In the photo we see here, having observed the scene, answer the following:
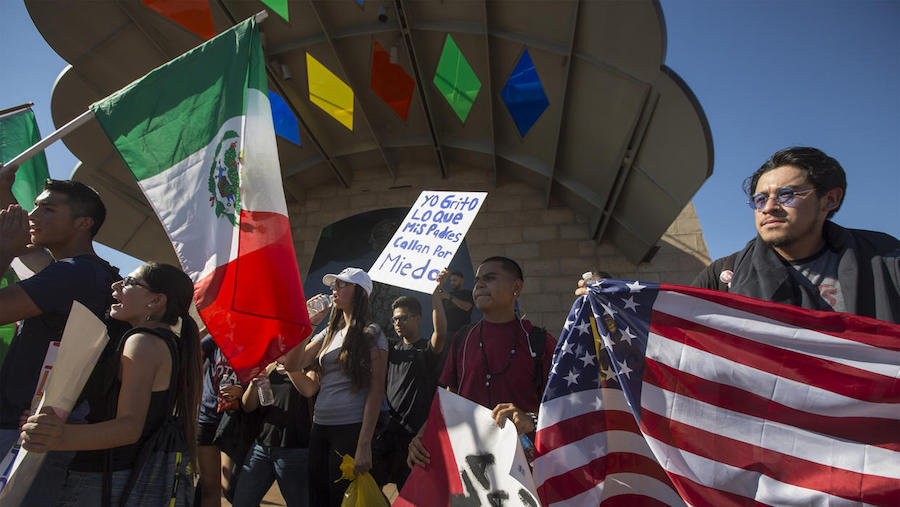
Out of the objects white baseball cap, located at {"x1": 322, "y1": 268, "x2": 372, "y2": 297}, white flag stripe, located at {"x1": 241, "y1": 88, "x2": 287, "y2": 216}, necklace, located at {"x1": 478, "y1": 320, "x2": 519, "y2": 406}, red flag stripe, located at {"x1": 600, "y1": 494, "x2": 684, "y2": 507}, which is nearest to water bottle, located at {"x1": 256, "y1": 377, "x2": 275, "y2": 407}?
white baseball cap, located at {"x1": 322, "y1": 268, "x2": 372, "y2": 297}

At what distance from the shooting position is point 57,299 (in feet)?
6.54

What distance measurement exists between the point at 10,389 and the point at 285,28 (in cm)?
613

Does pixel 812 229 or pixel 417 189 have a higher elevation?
pixel 417 189

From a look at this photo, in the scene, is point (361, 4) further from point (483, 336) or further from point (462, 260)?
point (483, 336)

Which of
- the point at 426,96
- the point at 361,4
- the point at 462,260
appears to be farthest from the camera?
the point at 462,260

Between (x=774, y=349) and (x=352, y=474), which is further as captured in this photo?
(x=352, y=474)

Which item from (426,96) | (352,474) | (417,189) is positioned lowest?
(352,474)

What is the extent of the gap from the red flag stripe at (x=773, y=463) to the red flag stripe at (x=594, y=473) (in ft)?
0.90

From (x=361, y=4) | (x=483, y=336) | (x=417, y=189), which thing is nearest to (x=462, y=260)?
(x=417, y=189)

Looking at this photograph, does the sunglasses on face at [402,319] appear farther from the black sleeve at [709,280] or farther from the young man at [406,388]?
the black sleeve at [709,280]

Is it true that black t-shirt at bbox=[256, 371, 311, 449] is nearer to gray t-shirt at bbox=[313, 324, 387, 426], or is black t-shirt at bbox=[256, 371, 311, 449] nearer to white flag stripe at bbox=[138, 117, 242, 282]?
gray t-shirt at bbox=[313, 324, 387, 426]

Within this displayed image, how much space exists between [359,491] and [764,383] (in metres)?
2.05

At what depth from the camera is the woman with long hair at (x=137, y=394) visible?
1656mm

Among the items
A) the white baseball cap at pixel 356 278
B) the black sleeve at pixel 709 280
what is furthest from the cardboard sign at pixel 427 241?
the black sleeve at pixel 709 280
